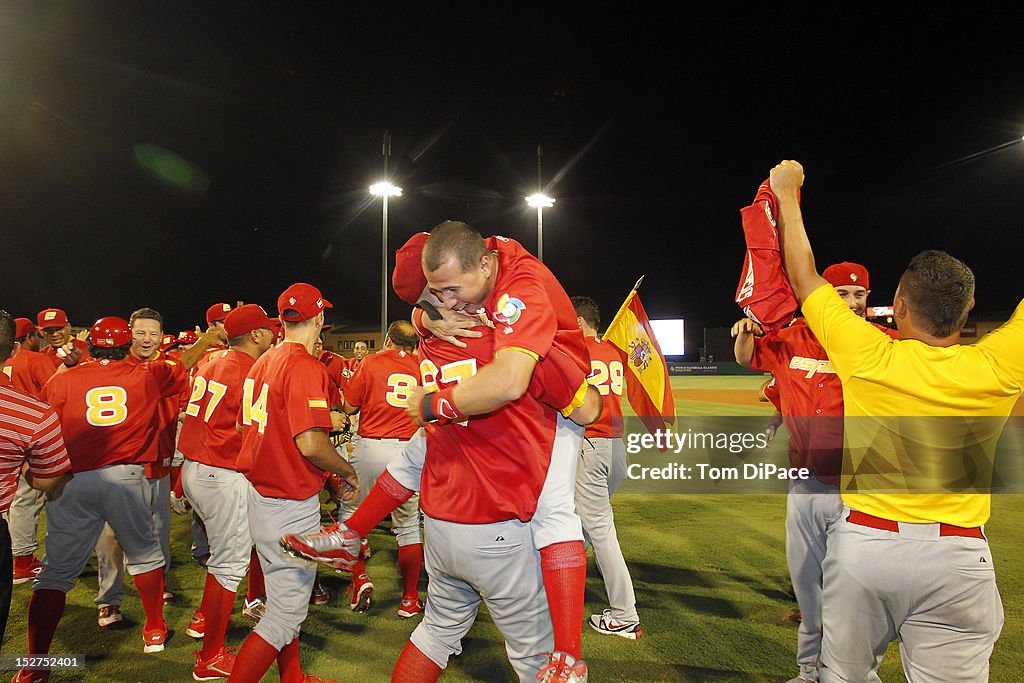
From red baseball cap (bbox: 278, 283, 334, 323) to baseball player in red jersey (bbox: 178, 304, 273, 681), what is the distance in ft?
3.80

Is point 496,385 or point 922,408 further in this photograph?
point 922,408

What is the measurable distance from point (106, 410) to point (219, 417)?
0.81m

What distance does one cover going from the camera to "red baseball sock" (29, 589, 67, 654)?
4188mm

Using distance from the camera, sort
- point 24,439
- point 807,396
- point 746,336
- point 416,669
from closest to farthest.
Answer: point 416,669, point 24,439, point 807,396, point 746,336

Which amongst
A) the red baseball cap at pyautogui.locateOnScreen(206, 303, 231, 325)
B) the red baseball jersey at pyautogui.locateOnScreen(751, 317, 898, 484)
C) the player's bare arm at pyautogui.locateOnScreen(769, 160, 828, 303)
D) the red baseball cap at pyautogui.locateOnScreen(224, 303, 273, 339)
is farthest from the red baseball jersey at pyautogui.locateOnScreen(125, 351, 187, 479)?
the red baseball jersey at pyautogui.locateOnScreen(751, 317, 898, 484)

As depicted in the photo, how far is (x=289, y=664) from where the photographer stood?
12.7 ft

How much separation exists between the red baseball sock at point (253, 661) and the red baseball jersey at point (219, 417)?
5.91 ft

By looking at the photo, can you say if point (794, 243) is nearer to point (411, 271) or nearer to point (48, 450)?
point (411, 271)

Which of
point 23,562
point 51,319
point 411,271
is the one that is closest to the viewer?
point 411,271

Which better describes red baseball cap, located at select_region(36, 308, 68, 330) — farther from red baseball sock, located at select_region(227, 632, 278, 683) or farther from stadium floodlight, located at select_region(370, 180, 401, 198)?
stadium floodlight, located at select_region(370, 180, 401, 198)

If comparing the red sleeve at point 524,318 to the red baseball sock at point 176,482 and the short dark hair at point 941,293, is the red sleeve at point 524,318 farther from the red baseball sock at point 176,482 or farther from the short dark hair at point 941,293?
the red baseball sock at point 176,482

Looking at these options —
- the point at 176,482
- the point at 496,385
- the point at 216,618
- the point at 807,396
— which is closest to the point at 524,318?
the point at 496,385

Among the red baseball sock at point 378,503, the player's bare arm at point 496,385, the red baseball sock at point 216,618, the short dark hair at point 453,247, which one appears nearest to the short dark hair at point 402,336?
the red baseball sock at point 216,618

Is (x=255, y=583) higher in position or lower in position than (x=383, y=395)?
lower
